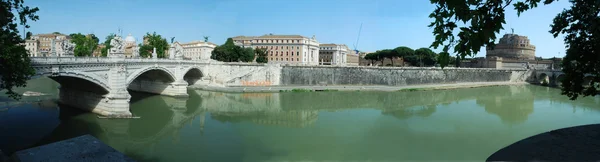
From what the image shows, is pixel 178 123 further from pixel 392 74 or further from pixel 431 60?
pixel 431 60

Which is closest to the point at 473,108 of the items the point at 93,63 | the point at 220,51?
the point at 93,63

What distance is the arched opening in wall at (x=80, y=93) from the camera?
18.5 meters

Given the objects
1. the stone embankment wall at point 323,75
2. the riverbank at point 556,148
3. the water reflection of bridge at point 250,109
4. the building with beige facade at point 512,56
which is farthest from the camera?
the building with beige facade at point 512,56

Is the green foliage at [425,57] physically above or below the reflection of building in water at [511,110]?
above

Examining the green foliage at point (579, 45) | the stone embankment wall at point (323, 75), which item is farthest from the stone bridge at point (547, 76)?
the green foliage at point (579, 45)

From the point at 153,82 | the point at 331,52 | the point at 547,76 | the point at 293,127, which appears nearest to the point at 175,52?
the point at 153,82

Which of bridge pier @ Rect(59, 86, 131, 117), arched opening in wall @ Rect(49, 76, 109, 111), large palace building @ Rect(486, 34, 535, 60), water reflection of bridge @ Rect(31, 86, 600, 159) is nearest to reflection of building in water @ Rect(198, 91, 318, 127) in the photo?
water reflection of bridge @ Rect(31, 86, 600, 159)

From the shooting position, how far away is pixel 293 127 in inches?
676

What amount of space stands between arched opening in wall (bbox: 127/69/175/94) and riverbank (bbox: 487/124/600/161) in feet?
87.9

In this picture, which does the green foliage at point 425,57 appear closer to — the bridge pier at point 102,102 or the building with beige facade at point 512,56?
the building with beige facade at point 512,56

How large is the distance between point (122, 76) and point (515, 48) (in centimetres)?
6886

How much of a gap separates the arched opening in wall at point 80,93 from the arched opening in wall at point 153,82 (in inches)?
319

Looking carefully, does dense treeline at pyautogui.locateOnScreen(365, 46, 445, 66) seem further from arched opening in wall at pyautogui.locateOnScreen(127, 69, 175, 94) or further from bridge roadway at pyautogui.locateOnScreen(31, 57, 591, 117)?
arched opening in wall at pyautogui.locateOnScreen(127, 69, 175, 94)

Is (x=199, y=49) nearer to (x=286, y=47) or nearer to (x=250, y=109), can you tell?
(x=286, y=47)
